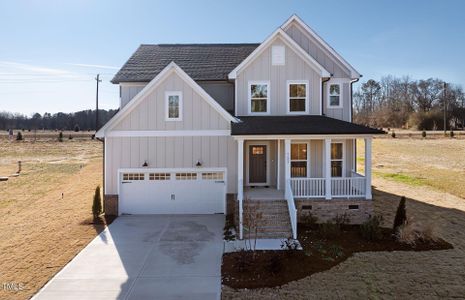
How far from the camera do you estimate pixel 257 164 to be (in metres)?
16.6

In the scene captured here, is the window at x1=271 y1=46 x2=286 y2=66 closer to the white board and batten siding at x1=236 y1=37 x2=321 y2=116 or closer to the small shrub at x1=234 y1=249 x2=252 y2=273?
the white board and batten siding at x1=236 y1=37 x2=321 y2=116

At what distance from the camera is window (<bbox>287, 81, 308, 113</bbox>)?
16.5 meters

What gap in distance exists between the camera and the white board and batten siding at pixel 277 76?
16266mm

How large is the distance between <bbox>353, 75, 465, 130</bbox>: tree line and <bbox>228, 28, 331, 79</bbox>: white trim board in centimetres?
7383

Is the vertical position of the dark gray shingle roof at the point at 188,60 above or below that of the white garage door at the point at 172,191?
above

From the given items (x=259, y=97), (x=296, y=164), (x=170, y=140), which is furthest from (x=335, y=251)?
(x=170, y=140)

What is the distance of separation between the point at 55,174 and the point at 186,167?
16.5 m

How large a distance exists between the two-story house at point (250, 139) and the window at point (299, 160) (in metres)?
0.05

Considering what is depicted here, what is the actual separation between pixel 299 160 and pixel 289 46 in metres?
5.58

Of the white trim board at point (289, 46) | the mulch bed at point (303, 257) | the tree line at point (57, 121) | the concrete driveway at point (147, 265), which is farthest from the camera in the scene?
the tree line at point (57, 121)

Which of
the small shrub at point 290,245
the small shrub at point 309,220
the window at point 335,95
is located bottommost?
the small shrub at point 290,245

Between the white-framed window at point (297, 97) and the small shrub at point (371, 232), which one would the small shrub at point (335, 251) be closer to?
the small shrub at point (371, 232)

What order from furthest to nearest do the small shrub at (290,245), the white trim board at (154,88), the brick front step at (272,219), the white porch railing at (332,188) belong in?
1. the white trim board at (154,88)
2. the white porch railing at (332,188)
3. the brick front step at (272,219)
4. the small shrub at (290,245)

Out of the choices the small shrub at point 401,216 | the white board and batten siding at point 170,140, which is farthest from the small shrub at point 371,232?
the white board and batten siding at point 170,140
